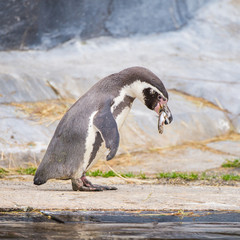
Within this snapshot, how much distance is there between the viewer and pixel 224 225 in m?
3.85

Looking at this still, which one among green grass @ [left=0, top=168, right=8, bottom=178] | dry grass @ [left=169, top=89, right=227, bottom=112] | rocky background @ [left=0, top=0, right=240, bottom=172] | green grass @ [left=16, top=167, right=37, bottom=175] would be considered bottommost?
dry grass @ [left=169, top=89, right=227, bottom=112]

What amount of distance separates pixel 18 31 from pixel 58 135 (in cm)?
592

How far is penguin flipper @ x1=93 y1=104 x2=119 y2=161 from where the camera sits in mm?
4957

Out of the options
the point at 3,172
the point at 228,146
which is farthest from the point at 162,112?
the point at 228,146

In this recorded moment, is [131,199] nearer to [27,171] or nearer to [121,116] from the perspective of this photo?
[121,116]

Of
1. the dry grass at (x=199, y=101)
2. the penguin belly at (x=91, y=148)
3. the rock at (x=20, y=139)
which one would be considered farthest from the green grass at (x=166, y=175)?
the dry grass at (x=199, y=101)

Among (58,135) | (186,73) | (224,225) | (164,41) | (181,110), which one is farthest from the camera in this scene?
(164,41)

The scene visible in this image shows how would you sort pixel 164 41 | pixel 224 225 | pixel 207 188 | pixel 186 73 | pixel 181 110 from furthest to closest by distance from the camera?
pixel 164 41, pixel 186 73, pixel 181 110, pixel 207 188, pixel 224 225

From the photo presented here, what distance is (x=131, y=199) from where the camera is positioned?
4.73m

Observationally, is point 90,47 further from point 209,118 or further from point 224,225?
point 224,225

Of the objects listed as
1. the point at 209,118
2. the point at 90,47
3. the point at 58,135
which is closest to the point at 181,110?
the point at 209,118

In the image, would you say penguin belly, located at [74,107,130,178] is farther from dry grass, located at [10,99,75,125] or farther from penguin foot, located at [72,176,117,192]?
dry grass, located at [10,99,75,125]

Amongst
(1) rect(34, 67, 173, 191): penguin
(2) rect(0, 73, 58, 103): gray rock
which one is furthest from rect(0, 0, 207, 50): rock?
(1) rect(34, 67, 173, 191): penguin

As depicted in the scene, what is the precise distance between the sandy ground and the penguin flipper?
1.28 ft
